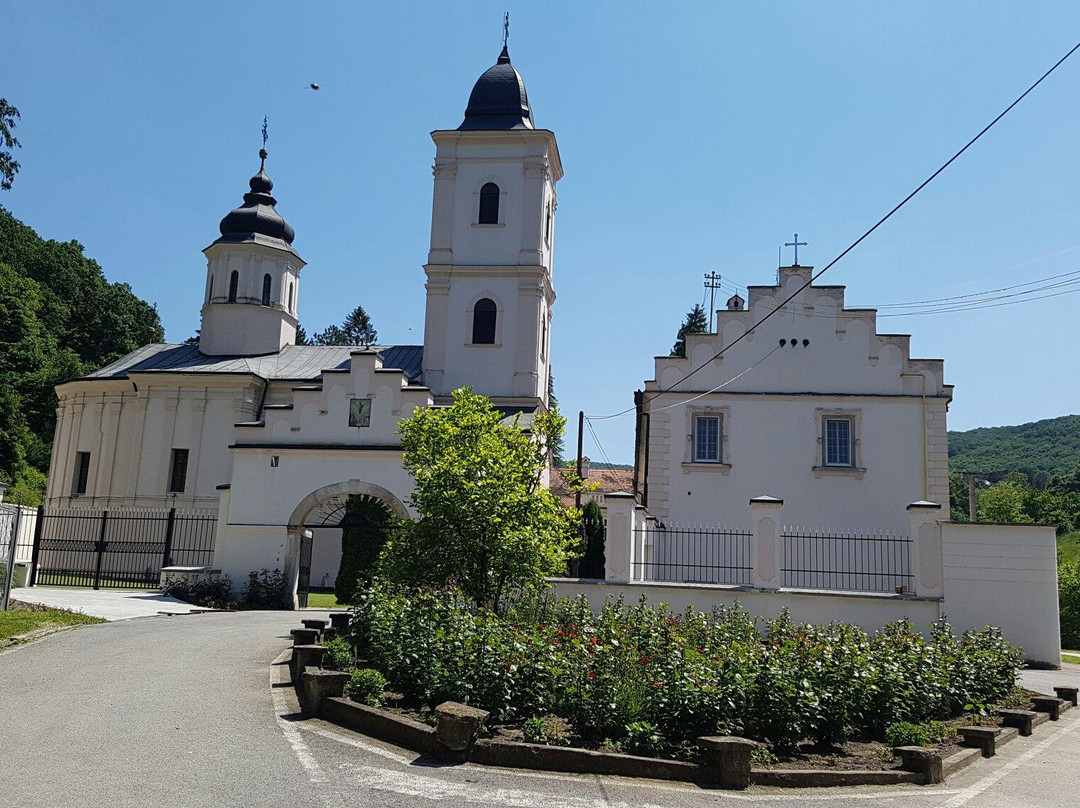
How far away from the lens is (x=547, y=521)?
14.6 meters

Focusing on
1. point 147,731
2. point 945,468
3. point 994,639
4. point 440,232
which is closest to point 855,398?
point 945,468

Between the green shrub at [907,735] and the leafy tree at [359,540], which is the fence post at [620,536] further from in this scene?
the green shrub at [907,735]

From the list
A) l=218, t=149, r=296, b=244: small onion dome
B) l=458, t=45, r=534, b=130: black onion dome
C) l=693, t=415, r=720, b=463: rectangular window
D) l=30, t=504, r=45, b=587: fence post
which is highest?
l=458, t=45, r=534, b=130: black onion dome

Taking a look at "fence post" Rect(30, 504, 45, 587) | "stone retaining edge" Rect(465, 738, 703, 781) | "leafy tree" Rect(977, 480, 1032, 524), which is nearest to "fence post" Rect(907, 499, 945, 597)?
"stone retaining edge" Rect(465, 738, 703, 781)

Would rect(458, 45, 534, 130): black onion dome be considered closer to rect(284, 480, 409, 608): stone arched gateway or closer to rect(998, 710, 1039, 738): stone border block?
rect(284, 480, 409, 608): stone arched gateway

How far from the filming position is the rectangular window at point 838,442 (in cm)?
2642

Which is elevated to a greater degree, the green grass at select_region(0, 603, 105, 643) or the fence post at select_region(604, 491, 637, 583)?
the fence post at select_region(604, 491, 637, 583)

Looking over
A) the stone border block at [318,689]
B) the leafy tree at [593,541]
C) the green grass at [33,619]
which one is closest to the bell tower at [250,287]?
the leafy tree at [593,541]

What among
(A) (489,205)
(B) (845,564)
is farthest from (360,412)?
(B) (845,564)

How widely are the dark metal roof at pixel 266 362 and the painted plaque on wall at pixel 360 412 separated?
7946 mm

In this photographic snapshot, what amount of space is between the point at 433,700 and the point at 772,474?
A: 18.4 m

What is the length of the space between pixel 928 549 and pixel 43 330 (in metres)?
55.8

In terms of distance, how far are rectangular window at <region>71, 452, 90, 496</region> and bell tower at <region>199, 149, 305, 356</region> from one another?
6.26 metres

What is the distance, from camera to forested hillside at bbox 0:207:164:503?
4672 cm
